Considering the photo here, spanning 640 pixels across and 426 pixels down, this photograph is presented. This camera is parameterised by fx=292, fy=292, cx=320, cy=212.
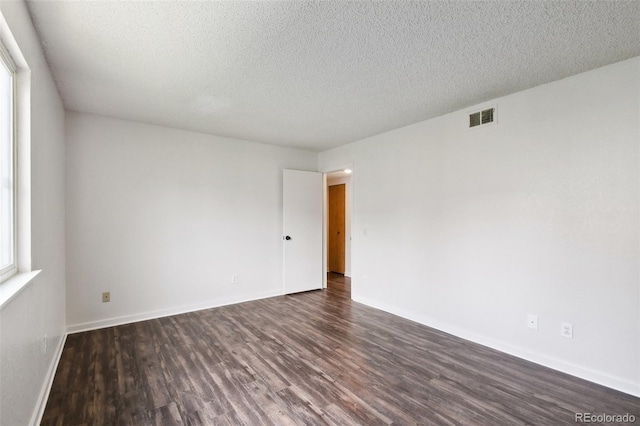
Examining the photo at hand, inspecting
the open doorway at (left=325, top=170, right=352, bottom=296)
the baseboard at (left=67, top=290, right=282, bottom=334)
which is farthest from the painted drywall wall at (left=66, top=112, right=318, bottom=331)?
the open doorway at (left=325, top=170, right=352, bottom=296)

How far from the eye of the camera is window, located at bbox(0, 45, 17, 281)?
60.7 inches

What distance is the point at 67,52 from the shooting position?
212 cm

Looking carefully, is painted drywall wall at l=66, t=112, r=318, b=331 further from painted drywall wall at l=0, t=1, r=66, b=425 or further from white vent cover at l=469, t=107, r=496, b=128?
white vent cover at l=469, t=107, r=496, b=128

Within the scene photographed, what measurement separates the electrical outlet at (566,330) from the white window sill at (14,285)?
365cm

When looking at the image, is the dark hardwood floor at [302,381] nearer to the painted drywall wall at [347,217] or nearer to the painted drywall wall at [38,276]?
the painted drywall wall at [38,276]

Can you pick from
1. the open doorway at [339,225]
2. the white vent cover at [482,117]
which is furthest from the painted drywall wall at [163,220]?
the white vent cover at [482,117]

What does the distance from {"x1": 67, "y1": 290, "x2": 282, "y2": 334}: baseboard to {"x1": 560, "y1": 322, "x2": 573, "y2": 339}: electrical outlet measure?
363cm

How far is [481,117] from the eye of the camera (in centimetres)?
305

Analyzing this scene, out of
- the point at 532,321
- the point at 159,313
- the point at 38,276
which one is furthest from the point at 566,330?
the point at 159,313

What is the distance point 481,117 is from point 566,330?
2.11 metres

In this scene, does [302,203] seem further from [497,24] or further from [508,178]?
[497,24]

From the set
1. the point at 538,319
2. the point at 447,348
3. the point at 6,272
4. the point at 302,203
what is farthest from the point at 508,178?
the point at 6,272

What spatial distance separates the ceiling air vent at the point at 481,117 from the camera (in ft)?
9.79

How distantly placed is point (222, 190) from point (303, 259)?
5.84ft
